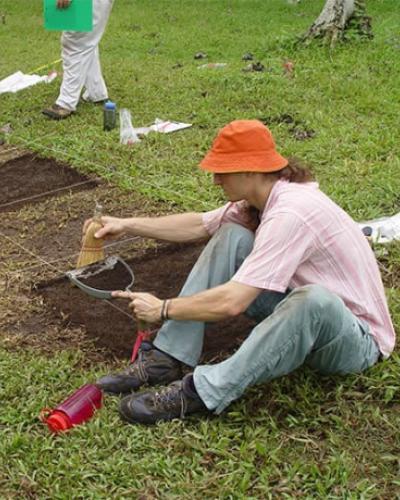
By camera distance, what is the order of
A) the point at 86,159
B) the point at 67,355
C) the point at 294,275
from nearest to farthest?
the point at 294,275
the point at 67,355
the point at 86,159

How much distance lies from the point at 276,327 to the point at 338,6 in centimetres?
687

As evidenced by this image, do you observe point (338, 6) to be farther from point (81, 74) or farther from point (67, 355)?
point (67, 355)

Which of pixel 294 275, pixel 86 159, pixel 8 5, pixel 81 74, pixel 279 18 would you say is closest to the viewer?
pixel 294 275

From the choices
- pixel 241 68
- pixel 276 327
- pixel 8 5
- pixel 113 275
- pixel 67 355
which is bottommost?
pixel 8 5

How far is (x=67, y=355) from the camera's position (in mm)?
3711

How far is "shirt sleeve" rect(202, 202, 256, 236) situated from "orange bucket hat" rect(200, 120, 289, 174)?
40cm

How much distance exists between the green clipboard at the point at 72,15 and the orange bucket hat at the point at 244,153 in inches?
176

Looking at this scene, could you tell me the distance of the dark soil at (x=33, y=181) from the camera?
5.80 metres

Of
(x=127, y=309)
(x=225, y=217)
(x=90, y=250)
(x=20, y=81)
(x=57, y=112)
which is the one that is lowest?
(x=20, y=81)

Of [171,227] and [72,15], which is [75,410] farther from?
[72,15]

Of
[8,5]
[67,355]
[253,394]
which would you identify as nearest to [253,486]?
[253,394]

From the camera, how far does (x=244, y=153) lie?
→ 2.98 meters

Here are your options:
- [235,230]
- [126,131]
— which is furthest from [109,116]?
[235,230]

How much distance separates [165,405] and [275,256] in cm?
70
